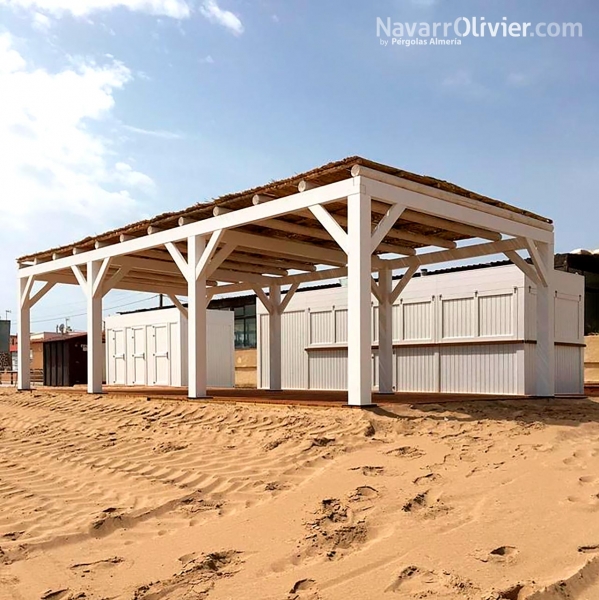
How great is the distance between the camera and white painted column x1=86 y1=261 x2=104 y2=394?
46.6 feet

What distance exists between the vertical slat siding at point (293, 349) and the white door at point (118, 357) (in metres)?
6.87

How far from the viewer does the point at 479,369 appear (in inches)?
576

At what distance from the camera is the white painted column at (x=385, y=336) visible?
1385cm

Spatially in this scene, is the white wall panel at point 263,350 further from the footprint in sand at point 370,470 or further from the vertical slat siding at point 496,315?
the footprint in sand at point 370,470

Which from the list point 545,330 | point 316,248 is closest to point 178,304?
point 316,248

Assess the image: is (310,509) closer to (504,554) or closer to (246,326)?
(504,554)

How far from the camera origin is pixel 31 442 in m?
8.29

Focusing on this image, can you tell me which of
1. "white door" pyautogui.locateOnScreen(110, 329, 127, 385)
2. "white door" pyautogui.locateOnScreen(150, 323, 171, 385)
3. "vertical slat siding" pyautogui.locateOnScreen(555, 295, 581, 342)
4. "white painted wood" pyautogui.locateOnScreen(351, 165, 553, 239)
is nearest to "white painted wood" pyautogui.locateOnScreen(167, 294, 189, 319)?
"white door" pyautogui.locateOnScreen(150, 323, 171, 385)

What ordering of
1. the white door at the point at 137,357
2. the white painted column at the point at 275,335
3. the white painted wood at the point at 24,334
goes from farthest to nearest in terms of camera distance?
the white door at the point at 137,357 < the white painted wood at the point at 24,334 < the white painted column at the point at 275,335

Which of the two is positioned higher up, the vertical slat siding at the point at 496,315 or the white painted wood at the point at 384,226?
the white painted wood at the point at 384,226

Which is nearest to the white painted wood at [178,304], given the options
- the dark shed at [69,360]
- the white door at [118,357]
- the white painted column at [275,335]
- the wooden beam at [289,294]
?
the white painted column at [275,335]

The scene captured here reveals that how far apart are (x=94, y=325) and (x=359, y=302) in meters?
7.86

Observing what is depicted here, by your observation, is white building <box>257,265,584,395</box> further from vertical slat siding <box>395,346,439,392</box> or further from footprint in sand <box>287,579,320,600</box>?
footprint in sand <box>287,579,320,600</box>

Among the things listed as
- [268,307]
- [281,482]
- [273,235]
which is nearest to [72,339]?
[268,307]
